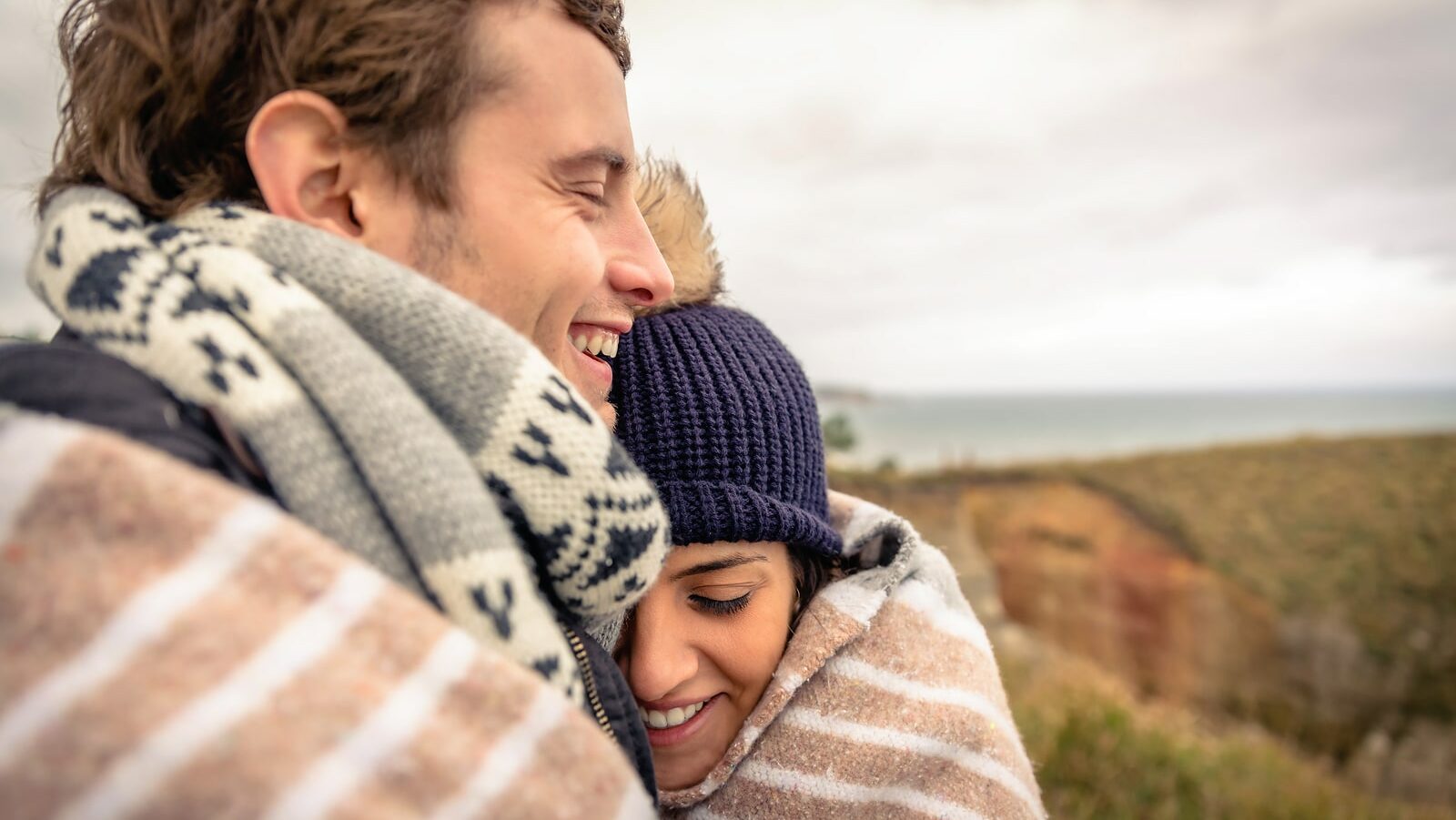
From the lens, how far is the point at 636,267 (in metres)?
1.86

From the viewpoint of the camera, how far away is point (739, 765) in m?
2.08

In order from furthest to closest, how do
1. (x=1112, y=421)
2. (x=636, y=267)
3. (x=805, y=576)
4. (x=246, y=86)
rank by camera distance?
(x=1112, y=421) < (x=805, y=576) < (x=636, y=267) < (x=246, y=86)

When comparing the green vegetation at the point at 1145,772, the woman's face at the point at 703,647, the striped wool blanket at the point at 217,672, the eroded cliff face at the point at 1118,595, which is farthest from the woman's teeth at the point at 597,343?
the eroded cliff face at the point at 1118,595

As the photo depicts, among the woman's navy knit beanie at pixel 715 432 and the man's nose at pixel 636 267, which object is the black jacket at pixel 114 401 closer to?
the man's nose at pixel 636 267

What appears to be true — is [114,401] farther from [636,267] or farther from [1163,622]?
[1163,622]

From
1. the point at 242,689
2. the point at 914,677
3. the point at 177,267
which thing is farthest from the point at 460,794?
the point at 914,677

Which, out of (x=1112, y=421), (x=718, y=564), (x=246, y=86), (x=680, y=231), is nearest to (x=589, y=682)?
(x=718, y=564)

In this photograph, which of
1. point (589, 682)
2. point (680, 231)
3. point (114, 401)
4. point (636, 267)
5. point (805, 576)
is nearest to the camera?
point (114, 401)

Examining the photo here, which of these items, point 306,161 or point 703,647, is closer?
point 306,161

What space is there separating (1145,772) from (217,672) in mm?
6340

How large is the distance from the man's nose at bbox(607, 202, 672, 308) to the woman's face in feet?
2.07

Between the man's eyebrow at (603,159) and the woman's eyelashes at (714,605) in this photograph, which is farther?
the woman's eyelashes at (714,605)

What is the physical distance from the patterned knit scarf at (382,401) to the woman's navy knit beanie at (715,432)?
81 centimetres

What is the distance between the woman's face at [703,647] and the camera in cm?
207
